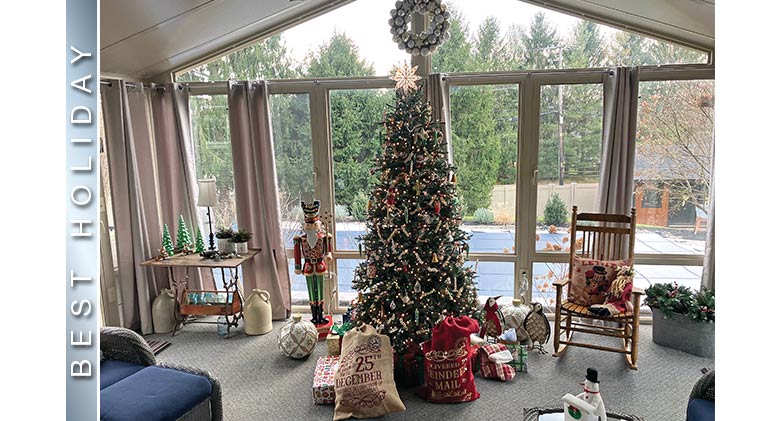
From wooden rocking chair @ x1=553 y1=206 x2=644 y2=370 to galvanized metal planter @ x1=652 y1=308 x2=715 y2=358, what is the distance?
0.85 feet

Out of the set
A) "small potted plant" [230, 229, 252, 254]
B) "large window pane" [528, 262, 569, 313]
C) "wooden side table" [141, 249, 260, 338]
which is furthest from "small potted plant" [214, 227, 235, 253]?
"large window pane" [528, 262, 569, 313]

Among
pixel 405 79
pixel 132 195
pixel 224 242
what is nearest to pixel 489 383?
pixel 405 79

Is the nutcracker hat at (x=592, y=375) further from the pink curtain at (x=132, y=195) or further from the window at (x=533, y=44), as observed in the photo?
the pink curtain at (x=132, y=195)

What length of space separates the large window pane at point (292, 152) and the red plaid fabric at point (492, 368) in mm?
1934

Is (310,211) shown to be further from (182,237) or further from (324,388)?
(324,388)

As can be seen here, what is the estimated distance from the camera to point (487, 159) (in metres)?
3.87

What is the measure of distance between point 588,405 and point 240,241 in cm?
294

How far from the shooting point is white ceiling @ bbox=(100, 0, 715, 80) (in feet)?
9.86

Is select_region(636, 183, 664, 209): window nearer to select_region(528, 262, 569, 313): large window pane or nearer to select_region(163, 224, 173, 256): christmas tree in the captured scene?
select_region(528, 262, 569, 313): large window pane

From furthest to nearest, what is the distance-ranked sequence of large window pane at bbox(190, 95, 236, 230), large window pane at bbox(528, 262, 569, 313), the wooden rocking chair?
large window pane at bbox(190, 95, 236, 230) → large window pane at bbox(528, 262, 569, 313) → the wooden rocking chair

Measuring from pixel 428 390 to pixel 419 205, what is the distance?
1.13m

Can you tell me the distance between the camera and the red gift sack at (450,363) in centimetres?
262

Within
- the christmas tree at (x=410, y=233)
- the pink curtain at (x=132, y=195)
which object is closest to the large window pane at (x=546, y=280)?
the christmas tree at (x=410, y=233)

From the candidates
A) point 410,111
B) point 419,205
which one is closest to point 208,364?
point 419,205
